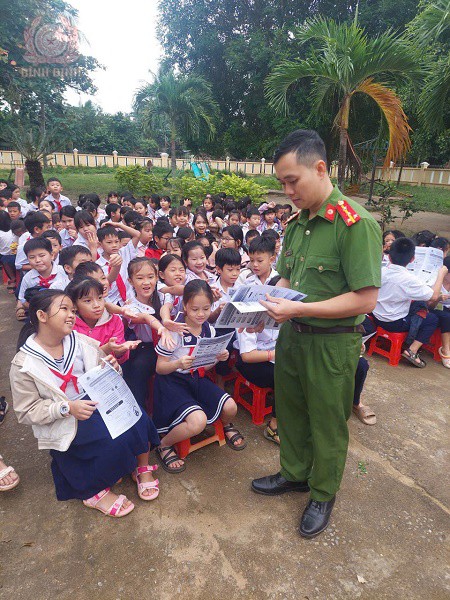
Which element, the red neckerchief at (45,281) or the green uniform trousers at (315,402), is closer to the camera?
the green uniform trousers at (315,402)

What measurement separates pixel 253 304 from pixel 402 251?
7.98 ft

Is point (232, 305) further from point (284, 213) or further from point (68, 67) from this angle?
point (68, 67)

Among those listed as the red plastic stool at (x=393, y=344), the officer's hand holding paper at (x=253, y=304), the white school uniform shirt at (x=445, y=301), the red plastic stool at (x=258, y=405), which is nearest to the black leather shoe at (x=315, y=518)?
the red plastic stool at (x=258, y=405)

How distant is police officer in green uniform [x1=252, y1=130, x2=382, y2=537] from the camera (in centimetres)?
171

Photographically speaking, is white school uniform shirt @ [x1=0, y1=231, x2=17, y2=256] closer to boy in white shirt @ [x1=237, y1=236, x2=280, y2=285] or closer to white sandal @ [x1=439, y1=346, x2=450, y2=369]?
boy in white shirt @ [x1=237, y1=236, x2=280, y2=285]

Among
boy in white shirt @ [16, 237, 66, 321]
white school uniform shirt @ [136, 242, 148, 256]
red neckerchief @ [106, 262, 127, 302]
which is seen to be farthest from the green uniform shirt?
white school uniform shirt @ [136, 242, 148, 256]

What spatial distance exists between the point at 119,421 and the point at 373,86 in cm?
645

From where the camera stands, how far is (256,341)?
9.39 feet

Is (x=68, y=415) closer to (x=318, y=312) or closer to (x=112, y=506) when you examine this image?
(x=112, y=506)

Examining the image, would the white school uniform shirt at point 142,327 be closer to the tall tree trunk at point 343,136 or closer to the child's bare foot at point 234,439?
the child's bare foot at point 234,439

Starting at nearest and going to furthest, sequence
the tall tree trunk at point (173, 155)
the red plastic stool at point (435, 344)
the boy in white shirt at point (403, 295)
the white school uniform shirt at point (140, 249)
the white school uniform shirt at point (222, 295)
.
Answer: the white school uniform shirt at point (222, 295)
the boy in white shirt at point (403, 295)
the red plastic stool at point (435, 344)
the white school uniform shirt at point (140, 249)
the tall tree trunk at point (173, 155)

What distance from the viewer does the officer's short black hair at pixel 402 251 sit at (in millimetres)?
3699

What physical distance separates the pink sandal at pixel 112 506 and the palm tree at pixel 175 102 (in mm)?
12919

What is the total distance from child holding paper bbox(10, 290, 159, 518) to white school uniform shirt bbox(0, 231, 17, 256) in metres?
4.08
